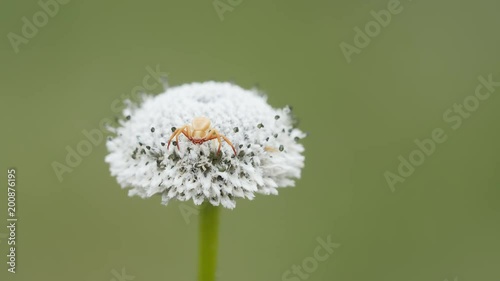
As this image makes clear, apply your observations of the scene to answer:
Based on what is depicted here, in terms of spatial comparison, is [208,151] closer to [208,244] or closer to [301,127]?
[208,244]

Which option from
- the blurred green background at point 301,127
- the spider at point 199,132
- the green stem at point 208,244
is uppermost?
the blurred green background at point 301,127

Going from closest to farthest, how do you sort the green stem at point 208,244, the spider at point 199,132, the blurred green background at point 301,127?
the spider at point 199,132
the green stem at point 208,244
the blurred green background at point 301,127

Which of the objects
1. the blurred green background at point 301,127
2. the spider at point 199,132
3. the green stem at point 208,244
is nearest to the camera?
the spider at point 199,132

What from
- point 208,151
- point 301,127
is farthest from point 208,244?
point 301,127

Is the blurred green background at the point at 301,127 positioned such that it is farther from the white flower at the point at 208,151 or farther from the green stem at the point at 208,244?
the white flower at the point at 208,151

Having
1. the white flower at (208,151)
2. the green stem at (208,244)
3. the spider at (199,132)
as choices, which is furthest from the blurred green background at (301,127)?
the spider at (199,132)

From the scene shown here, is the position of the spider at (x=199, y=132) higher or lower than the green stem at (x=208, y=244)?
higher

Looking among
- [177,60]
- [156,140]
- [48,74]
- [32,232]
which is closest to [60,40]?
[48,74]
